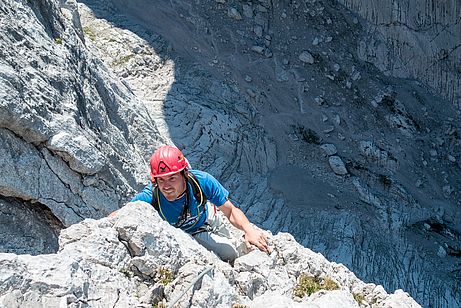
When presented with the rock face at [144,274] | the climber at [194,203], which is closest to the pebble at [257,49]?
the climber at [194,203]

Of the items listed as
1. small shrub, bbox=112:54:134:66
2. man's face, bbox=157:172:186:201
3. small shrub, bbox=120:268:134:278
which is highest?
man's face, bbox=157:172:186:201

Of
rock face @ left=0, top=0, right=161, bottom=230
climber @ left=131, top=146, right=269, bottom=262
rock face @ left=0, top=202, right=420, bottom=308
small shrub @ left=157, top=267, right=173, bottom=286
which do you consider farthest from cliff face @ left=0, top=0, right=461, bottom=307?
small shrub @ left=157, top=267, right=173, bottom=286

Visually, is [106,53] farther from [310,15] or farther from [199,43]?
[310,15]

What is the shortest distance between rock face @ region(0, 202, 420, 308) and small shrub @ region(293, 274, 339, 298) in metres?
0.05

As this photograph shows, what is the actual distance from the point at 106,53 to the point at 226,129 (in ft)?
13.9

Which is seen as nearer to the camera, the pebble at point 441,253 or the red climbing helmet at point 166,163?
the red climbing helmet at point 166,163

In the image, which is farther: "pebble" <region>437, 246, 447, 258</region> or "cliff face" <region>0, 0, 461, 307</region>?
"pebble" <region>437, 246, 447, 258</region>

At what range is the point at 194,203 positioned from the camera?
6.27m

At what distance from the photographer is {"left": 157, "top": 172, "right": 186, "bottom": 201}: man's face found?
593 centimetres

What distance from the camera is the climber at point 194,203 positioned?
5941 mm

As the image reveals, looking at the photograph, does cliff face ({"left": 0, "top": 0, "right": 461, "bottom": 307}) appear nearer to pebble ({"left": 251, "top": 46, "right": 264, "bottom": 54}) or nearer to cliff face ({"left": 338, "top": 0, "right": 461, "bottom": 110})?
pebble ({"left": 251, "top": 46, "right": 264, "bottom": 54})

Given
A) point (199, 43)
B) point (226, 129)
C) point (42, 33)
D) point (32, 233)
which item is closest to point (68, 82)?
point (42, 33)

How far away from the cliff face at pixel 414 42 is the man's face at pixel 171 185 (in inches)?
593

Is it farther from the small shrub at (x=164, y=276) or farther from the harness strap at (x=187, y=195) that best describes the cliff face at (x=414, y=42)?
the small shrub at (x=164, y=276)
